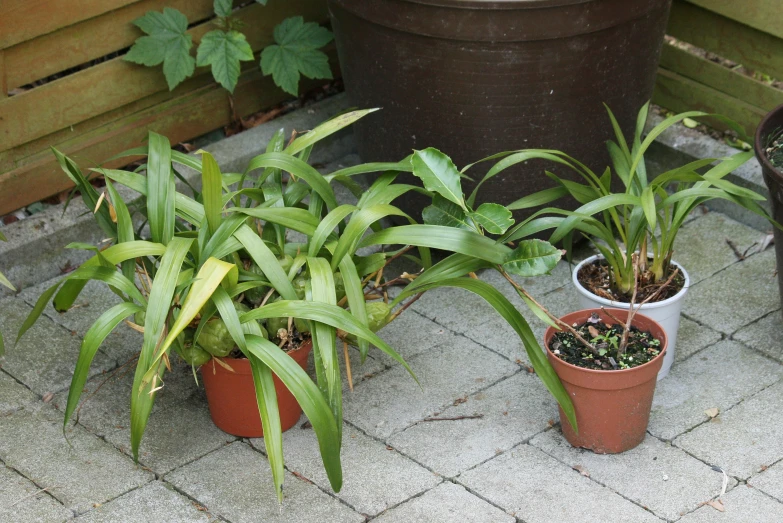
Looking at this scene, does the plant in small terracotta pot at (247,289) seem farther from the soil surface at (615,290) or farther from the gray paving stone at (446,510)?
the soil surface at (615,290)

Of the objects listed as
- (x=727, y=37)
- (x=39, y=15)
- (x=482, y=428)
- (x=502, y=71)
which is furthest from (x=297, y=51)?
(x=482, y=428)

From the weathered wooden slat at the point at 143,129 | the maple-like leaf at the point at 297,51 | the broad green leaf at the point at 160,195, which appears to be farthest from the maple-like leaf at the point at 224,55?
the broad green leaf at the point at 160,195

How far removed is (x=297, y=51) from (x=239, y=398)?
1.49 meters

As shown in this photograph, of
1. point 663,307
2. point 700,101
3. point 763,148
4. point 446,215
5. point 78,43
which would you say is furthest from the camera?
point 700,101

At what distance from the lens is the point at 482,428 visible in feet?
8.69

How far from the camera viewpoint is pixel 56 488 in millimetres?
2475

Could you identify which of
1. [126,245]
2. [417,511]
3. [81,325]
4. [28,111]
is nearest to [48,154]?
[28,111]

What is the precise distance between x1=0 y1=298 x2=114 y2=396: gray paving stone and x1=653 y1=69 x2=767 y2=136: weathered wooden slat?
2.19 metres

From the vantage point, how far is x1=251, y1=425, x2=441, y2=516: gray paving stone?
7.97 ft

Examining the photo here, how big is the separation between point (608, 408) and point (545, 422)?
0.24 meters

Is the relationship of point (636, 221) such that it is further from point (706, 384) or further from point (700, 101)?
point (700, 101)

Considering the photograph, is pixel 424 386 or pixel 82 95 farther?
pixel 82 95

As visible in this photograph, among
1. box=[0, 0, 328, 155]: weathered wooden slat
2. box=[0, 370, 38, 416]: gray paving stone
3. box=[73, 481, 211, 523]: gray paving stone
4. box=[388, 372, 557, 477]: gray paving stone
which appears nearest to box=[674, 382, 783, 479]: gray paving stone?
box=[388, 372, 557, 477]: gray paving stone

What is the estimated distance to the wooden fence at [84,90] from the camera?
3.20m
